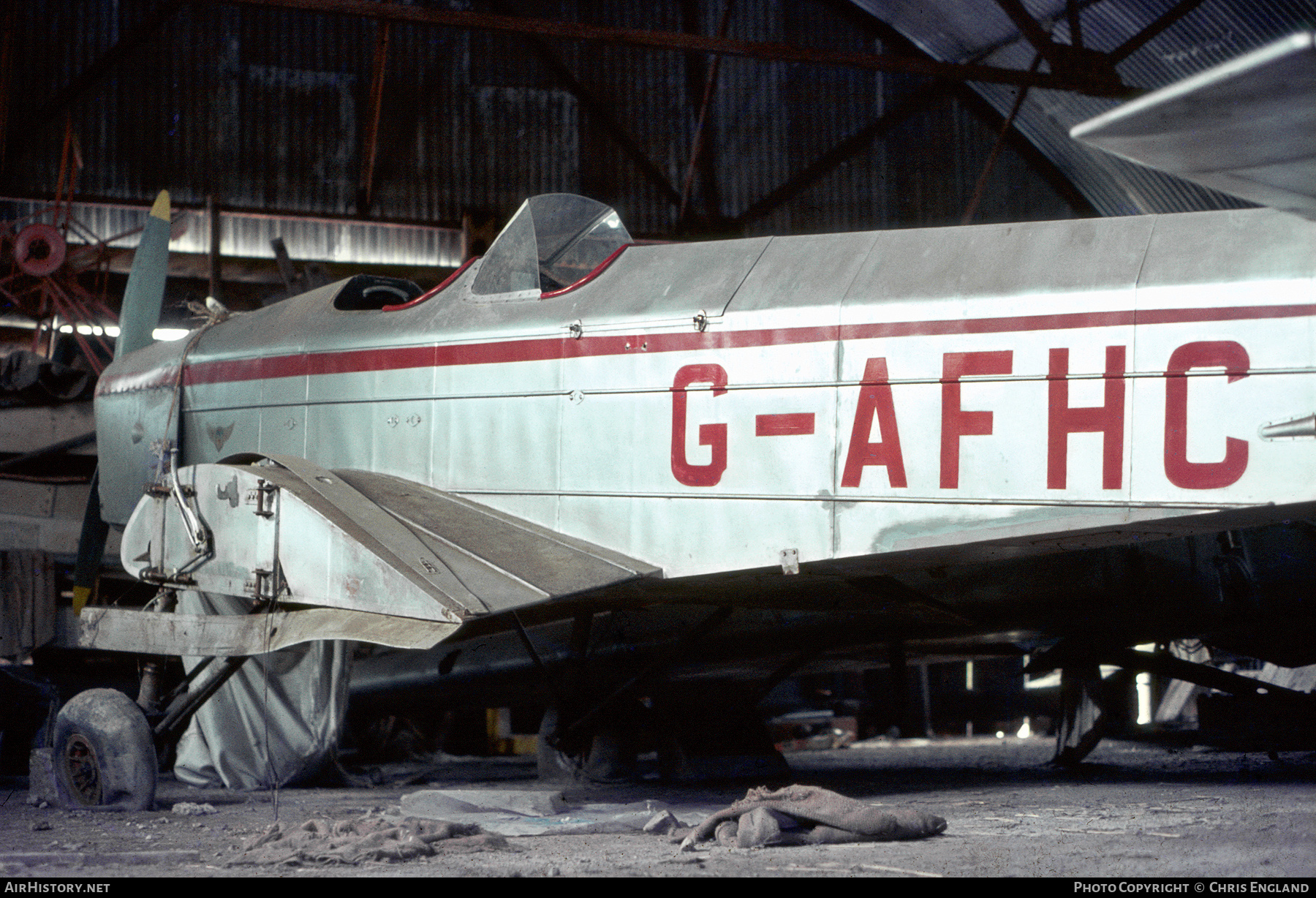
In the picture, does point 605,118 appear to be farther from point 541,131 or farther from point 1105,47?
point 1105,47

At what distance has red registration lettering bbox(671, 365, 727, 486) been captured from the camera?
5133 millimetres

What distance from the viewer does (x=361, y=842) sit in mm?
4355

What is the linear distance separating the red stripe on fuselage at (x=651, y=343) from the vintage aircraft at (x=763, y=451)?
0.05 feet

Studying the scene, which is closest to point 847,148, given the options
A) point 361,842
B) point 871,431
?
point 871,431

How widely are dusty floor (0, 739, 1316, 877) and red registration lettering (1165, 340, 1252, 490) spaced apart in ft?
4.32

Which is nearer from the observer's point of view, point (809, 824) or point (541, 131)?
point (809, 824)

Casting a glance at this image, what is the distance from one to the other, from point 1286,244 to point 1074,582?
8.75 feet

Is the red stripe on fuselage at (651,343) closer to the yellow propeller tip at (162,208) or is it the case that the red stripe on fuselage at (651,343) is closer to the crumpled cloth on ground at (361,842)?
the yellow propeller tip at (162,208)

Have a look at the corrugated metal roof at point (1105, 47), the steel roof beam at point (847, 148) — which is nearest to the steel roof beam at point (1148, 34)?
the corrugated metal roof at point (1105, 47)

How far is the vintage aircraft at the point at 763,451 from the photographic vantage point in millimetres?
4254

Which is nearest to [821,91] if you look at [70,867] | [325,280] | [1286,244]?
[325,280]

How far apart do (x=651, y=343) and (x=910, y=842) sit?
2.47 metres

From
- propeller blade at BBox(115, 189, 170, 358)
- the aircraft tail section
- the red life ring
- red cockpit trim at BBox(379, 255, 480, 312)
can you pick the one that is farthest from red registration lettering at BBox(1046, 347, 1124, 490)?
the red life ring

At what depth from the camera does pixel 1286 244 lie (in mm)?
4188
